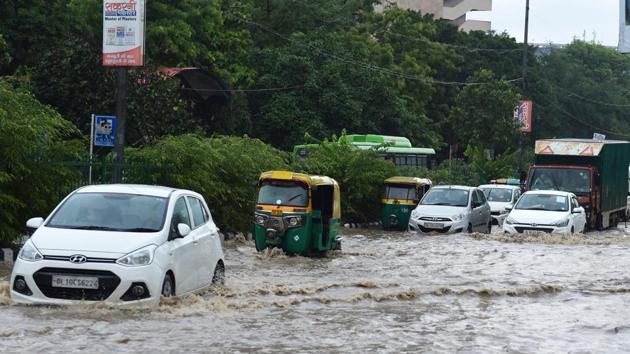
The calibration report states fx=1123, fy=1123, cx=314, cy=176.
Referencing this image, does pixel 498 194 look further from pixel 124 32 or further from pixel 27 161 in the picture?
pixel 27 161

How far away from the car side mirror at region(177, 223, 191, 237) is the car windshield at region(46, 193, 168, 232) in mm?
214

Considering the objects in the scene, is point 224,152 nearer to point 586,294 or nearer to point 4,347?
point 586,294

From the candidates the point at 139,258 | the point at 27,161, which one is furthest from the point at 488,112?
the point at 139,258

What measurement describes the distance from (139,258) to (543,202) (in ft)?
68.9

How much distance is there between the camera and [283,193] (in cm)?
2233

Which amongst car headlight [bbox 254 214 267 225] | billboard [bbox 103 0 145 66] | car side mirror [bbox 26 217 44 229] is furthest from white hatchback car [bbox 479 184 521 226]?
car side mirror [bbox 26 217 44 229]

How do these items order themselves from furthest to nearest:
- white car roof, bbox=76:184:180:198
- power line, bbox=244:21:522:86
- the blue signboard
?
power line, bbox=244:21:522:86, the blue signboard, white car roof, bbox=76:184:180:198

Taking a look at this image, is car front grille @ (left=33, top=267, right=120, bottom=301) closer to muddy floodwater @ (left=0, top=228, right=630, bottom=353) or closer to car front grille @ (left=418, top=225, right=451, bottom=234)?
muddy floodwater @ (left=0, top=228, right=630, bottom=353)

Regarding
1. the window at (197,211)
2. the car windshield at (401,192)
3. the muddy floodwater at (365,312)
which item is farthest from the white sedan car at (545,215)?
the window at (197,211)

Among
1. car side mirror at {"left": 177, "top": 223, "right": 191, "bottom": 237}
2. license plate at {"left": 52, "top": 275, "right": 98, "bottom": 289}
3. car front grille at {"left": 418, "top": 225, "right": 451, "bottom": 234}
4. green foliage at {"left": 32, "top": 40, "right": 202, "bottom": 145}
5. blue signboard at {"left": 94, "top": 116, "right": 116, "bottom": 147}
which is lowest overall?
car front grille at {"left": 418, "top": 225, "right": 451, "bottom": 234}

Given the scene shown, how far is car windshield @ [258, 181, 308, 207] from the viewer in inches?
876

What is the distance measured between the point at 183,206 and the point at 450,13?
3728 inches

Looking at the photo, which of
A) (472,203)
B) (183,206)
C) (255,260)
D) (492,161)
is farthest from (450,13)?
(183,206)

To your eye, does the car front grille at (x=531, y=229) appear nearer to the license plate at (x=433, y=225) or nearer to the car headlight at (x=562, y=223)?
the car headlight at (x=562, y=223)
